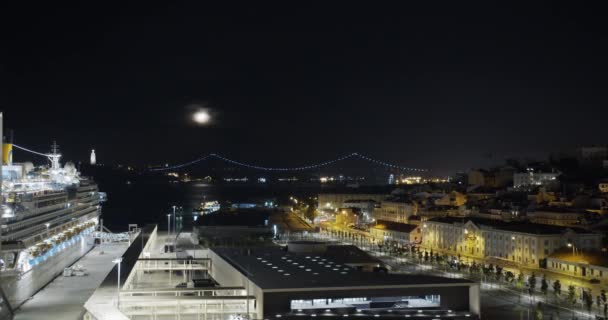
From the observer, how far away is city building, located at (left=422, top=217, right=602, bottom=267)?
59.4 feet

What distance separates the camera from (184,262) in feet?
54.6

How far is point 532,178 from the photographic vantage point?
118 ft

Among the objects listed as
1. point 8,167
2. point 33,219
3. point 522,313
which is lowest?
point 522,313

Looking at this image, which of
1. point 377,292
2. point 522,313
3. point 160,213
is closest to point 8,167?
point 377,292

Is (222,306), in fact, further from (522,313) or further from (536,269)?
(536,269)

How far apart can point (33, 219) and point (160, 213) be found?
41.2m

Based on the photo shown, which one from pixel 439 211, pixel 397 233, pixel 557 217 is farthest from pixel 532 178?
pixel 557 217

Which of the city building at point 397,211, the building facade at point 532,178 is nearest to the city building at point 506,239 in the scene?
the city building at point 397,211

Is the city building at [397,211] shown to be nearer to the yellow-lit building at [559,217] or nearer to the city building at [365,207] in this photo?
the city building at [365,207]

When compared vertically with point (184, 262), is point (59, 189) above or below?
above

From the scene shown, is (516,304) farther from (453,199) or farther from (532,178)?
(532,178)

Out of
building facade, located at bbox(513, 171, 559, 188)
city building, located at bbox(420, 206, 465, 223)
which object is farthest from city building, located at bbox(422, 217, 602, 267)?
building facade, located at bbox(513, 171, 559, 188)

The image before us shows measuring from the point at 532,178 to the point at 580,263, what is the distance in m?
20.9

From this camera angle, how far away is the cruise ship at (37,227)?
1193 cm
